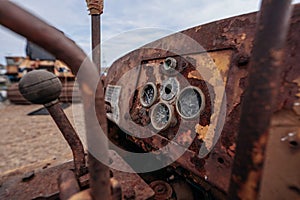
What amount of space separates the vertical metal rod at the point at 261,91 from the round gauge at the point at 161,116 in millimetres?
560

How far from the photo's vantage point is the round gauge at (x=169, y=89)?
98 centimetres

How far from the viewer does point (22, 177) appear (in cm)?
93

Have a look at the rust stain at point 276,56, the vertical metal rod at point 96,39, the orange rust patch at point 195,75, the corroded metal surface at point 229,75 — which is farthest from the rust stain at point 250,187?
the vertical metal rod at point 96,39

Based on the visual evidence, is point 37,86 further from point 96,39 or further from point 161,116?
point 161,116

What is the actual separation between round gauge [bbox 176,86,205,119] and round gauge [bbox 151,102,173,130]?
55 millimetres

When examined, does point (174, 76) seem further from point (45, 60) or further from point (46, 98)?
point (45, 60)

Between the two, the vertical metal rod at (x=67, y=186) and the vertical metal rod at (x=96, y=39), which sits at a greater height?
the vertical metal rod at (x=96, y=39)

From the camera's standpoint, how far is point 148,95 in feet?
3.84

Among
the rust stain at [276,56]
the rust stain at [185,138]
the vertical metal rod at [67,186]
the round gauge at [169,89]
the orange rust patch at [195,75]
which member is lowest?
the vertical metal rod at [67,186]

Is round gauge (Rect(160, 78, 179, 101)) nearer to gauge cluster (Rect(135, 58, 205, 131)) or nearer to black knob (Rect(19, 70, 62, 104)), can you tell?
gauge cluster (Rect(135, 58, 205, 131))

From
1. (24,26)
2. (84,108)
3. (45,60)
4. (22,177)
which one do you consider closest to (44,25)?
(24,26)

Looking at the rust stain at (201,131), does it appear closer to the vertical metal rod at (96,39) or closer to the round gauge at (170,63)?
the round gauge at (170,63)

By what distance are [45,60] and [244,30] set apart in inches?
383

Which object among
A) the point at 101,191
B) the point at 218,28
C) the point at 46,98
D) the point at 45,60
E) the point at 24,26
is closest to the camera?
the point at 24,26
